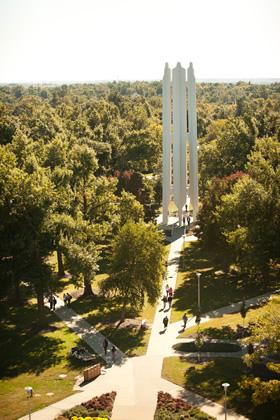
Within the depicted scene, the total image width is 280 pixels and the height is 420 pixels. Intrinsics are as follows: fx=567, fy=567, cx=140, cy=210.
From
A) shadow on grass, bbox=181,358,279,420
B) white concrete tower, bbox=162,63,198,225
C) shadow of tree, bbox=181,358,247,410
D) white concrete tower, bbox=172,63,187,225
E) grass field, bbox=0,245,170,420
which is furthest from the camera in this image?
white concrete tower, bbox=162,63,198,225

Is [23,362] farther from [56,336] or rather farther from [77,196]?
[77,196]

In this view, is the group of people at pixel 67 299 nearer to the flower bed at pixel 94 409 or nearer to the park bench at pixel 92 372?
the park bench at pixel 92 372

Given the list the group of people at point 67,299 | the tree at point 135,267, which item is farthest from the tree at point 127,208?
the tree at point 135,267

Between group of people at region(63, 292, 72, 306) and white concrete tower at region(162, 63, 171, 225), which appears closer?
group of people at region(63, 292, 72, 306)

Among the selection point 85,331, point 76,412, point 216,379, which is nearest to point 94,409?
point 76,412

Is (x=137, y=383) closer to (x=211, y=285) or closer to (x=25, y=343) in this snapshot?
(x=25, y=343)

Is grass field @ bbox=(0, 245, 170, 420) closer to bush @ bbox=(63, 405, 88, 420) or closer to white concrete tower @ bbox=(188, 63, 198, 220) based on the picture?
bush @ bbox=(63, 405, 88, 420)

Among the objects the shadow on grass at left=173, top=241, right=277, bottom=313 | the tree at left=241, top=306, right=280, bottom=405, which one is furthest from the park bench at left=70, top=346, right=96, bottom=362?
the tree at left=241, top=306, right=280, bottom=405
